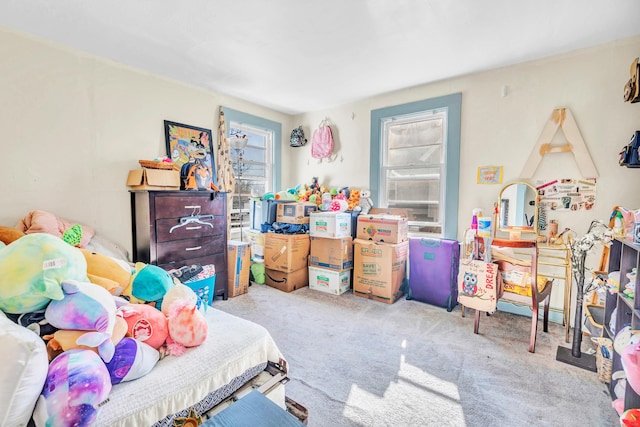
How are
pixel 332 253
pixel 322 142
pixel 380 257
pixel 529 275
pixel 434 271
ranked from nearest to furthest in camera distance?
pixel 529 275
pixel 434 271
pixel 380 257
pixel 332 253
pixel 322 142

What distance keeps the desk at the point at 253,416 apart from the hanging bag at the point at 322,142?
3559mm

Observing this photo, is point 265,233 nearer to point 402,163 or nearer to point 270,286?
point 270,286

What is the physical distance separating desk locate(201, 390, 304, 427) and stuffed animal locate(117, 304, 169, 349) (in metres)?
0.61

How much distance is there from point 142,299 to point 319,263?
88.3 inches

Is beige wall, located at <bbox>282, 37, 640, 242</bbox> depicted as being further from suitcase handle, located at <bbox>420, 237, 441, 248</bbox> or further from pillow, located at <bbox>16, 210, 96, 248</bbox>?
pillow, located at <bbox>16, 210, 96, 248</bbox>

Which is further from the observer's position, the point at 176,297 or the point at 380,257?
the point at 380,257

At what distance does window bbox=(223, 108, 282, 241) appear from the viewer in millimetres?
3813

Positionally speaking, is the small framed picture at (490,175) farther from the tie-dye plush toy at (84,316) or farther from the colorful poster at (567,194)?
the tie-dye plush toy at (84,316)

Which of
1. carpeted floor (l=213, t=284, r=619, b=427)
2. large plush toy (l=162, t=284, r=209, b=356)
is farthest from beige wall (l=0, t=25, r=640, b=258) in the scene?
large plush toy (l=162, t=284, r=209, b=356)

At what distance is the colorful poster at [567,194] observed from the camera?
97.4 inches

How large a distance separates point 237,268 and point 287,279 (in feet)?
1.97

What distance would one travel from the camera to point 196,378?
1085 millimetres

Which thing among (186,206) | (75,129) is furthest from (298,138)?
(75,129)

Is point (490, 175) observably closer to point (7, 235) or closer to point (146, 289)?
point (146, 289)
